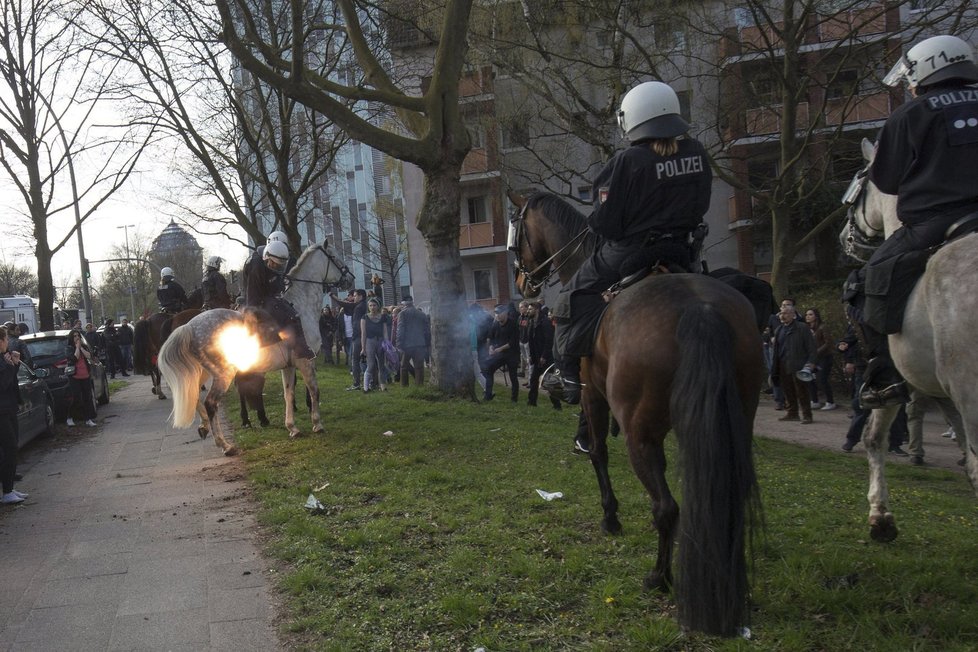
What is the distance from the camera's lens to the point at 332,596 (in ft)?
16.7

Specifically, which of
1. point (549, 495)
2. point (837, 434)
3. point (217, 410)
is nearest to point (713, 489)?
point (549, 495)

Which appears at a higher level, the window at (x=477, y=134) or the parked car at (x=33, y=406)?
the window at (x=477, y=134)

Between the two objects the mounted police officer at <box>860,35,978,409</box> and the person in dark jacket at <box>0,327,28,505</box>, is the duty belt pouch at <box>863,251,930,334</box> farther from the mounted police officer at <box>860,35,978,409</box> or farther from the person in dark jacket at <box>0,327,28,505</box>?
the person in dark jacket at <box>0,327,28,505</box>

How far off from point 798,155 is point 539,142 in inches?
534

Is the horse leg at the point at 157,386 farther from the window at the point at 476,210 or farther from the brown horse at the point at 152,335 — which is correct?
the window at the point at 476,210

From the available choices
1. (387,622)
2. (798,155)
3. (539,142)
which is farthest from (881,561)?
(539,142)

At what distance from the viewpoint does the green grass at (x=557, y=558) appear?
13.8 ft

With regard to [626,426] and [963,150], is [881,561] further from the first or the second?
[963,150]

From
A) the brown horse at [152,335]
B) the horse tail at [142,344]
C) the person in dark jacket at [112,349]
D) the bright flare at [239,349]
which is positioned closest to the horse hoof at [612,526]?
the bright flare at [239,349]

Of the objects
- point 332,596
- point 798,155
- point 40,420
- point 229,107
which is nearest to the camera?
point 332,596

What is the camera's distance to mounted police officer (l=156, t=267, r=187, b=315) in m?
18.0

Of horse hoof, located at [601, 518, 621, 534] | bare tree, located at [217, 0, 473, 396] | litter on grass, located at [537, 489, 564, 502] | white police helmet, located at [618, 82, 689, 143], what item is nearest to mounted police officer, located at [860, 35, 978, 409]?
white police helmet, located at [618, 82, 689, 143]

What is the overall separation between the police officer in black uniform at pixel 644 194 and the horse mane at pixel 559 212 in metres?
1.28

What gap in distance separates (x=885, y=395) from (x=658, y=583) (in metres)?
1.88
